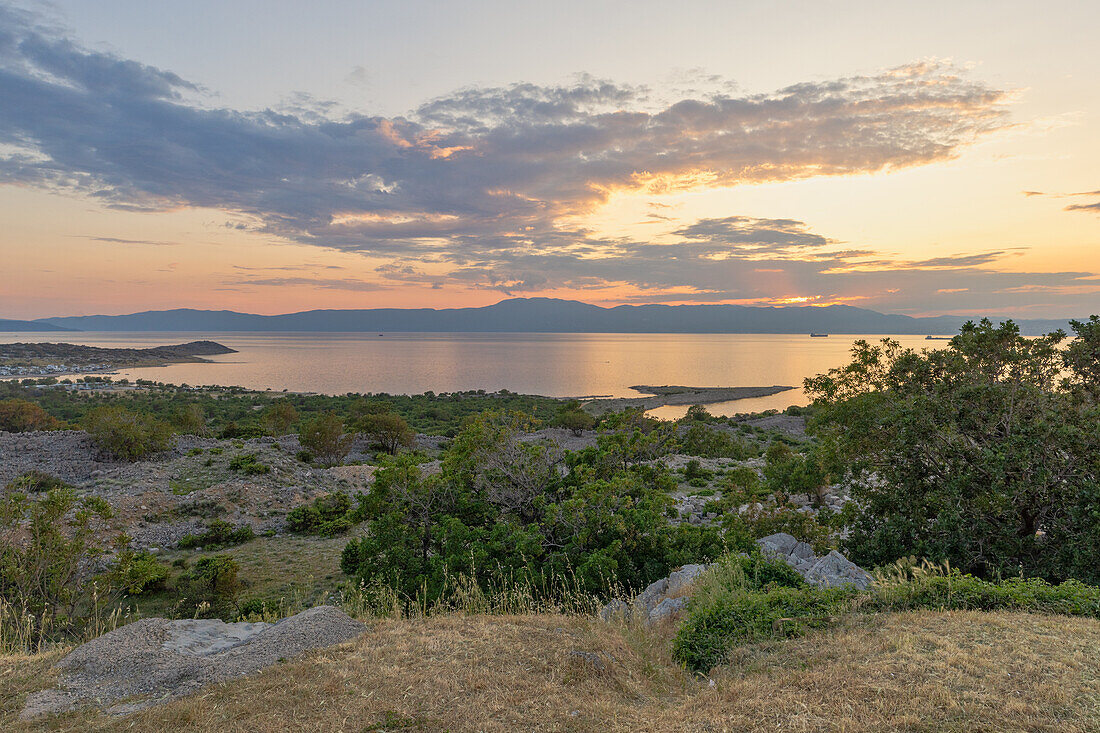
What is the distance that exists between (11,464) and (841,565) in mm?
35267

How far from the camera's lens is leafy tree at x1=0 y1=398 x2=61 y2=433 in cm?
3725

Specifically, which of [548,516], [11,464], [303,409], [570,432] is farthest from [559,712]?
[303,409]

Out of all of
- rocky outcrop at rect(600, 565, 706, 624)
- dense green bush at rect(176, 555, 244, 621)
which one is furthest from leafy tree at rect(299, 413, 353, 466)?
rocky outcrop at rect(600, 565, 706, 624)

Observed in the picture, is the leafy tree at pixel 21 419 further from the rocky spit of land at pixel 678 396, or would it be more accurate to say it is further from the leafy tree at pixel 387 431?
the rocky spit of land at pixel 678 396

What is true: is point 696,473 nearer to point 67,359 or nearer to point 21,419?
point 21,419

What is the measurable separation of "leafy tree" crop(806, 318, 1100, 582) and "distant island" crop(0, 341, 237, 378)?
138 m

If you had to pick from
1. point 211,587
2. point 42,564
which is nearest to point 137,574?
point 211,587

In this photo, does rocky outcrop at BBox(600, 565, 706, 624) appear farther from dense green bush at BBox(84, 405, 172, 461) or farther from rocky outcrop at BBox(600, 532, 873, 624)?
dense green bush at BBox(84, 405, 172, 461)

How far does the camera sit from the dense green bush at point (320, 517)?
19.1 metres

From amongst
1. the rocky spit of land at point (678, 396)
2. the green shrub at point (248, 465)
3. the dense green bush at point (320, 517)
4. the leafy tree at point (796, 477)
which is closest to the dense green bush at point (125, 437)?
the green shrub at point (248, 465)

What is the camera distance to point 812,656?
5594 mm

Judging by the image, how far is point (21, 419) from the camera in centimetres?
3750

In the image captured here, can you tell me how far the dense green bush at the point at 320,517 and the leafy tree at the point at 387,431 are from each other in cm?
1634

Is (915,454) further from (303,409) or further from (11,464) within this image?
(303,409)
